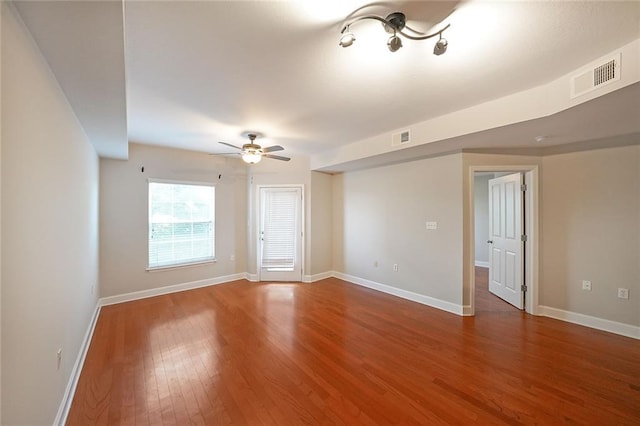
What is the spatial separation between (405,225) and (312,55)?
3248mm

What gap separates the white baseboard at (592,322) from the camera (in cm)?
295

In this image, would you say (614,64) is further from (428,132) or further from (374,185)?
(374,185)

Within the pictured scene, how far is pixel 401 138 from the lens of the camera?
3.45 metres

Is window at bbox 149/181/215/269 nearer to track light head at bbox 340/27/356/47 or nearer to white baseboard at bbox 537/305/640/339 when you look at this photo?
track light head at bbox 340/27/356/47

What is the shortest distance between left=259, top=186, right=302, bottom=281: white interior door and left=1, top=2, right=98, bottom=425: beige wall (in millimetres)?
3217

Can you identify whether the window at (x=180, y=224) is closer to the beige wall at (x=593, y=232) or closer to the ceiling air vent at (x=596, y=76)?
the ceiling air vent at (x=596, y=76)

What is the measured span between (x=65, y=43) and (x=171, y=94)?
→ 3.50ft

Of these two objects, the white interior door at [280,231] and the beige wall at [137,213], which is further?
the white interior door at [280,231]

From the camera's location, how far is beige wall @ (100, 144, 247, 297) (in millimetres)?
4000

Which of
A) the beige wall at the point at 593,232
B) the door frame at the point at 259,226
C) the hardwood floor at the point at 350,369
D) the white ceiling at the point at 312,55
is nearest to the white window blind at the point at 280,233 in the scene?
the door frame at the point at 259,226

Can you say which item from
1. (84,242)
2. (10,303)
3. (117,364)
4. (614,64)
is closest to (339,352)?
(117,364)

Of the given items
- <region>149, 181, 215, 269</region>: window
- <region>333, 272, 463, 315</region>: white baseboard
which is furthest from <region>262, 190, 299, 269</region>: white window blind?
<region>333, 272, 463, 315</region>: white baseboard

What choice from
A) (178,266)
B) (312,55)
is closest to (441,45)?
(312,55)

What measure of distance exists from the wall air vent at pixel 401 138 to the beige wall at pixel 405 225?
808 mm
